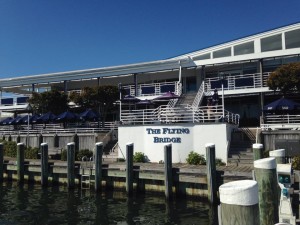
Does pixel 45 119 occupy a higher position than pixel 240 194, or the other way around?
pixel 45 119

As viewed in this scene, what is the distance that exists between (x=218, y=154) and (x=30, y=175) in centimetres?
1177

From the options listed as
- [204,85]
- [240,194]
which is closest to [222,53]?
[204,85]

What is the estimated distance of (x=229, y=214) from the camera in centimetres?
337

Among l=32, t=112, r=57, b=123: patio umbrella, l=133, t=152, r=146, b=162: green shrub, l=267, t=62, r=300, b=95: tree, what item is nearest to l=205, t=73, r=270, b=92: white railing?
l=267, t=62, r=300, b=95: tree

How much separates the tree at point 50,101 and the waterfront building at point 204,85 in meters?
3.49

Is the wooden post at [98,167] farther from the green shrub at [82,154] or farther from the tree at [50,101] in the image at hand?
the tree at [50,101]

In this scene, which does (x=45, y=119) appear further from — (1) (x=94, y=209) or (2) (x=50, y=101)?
(1) (x=94, y=209)

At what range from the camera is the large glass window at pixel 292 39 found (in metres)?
26.0

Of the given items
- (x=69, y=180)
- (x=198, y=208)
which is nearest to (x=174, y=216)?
(x=198, y=208)

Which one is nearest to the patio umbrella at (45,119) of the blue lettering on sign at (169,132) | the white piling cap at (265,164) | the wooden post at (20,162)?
the wooden post at (20,162)

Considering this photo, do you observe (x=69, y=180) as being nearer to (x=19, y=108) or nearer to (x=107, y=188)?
(x=107, y=188)

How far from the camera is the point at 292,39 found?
85.6 ft

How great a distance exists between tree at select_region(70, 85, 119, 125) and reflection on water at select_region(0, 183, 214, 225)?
12.3m

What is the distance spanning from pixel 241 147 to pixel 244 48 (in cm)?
1150
